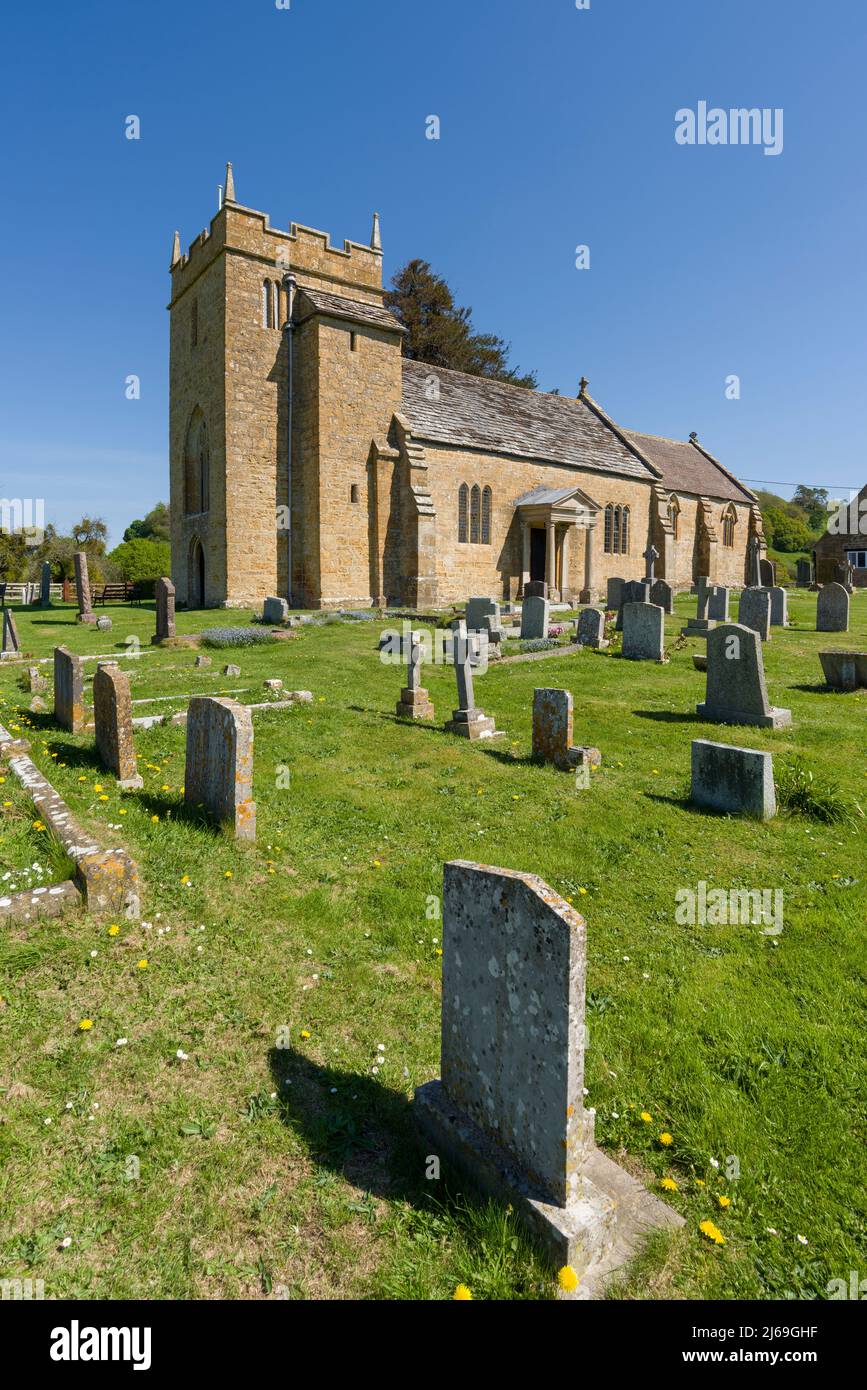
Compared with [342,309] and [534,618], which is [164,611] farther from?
[342,309]

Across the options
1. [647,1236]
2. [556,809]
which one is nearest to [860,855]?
[556,809]

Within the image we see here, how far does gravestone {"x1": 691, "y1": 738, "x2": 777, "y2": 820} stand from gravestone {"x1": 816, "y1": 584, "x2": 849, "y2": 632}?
14.3 m

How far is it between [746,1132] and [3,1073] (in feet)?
10.8

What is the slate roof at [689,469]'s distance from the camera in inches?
1516

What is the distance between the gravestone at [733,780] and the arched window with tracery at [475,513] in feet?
72.8

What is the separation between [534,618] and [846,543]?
3772cm

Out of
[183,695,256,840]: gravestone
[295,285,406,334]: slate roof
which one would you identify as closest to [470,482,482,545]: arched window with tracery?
[295,285,406,334]: slate roof

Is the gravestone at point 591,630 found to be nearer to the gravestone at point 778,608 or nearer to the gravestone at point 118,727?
the gravestone at point 778,608

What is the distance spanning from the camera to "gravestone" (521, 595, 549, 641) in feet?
Answer: 57.9

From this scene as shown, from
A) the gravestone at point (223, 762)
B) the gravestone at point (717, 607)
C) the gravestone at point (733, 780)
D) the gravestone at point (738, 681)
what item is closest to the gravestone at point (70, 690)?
the gravestone at point (223, 762)

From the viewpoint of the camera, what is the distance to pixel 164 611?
16344 mm
